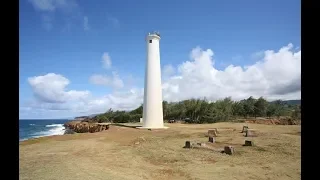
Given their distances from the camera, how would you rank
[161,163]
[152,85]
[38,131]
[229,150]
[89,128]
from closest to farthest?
[161,163], [229,150], [152,85], [89,128], [38,131]

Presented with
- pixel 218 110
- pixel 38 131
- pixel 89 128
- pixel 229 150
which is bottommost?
pixel 38 131

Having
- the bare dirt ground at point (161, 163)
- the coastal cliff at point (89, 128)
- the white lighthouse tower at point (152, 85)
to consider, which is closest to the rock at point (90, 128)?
the coastal cliff at point (89, 128)

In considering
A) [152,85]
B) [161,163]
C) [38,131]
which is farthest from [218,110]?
[38,131]

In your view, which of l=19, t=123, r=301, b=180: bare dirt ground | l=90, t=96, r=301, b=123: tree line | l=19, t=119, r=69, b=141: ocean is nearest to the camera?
l=19, t=123, r=301, b=180: bare dirt ground

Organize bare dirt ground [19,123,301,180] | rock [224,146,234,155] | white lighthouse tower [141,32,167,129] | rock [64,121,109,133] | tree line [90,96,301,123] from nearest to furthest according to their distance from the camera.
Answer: bare dirt ground [19,123,301,180]
rock [224,146,234,155]
white lighthouse tower [141,32,167,129]
rock [64,121,109,133]
tree line [90,96,301,123]

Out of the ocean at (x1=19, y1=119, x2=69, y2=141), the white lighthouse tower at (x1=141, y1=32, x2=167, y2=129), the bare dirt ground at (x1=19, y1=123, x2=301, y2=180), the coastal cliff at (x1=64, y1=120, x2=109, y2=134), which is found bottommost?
the ocean at (x1=19, y1=119, x2=69, y2=141)

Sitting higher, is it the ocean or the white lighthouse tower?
the white lighthouse tower

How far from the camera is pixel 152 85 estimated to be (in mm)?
19203

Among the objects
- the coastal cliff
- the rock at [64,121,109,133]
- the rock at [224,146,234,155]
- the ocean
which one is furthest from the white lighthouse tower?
the rock at [224,146,234,155]

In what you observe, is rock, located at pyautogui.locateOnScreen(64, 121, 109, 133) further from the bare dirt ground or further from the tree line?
the bare dirt ground

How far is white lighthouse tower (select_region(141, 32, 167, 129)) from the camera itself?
1923 cm

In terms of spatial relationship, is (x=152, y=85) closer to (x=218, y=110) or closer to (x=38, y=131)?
(x=218, y=110)
